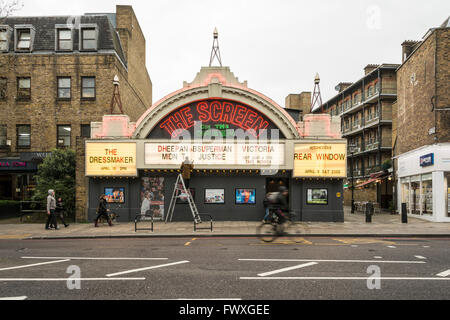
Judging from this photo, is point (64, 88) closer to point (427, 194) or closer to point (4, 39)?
point (4, 39)

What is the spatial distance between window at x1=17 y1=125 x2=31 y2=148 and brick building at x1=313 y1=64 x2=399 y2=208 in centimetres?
3021

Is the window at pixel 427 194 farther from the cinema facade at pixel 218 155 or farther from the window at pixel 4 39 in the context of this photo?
the window at pixel 4 39

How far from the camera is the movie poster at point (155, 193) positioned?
825 inches

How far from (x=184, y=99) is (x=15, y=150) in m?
15.3

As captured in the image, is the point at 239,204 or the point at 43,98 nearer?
the point at 239,204

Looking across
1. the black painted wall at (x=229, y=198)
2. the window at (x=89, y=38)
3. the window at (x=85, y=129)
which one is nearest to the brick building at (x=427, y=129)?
the black painted wall at (x=229, y=198)

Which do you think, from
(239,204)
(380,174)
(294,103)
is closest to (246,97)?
(239,204)

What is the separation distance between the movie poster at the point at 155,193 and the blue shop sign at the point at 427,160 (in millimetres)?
16265

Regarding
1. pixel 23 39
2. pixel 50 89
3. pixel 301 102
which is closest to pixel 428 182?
pixel 301 102

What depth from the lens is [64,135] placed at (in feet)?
87.5

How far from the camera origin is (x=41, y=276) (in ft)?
25.2

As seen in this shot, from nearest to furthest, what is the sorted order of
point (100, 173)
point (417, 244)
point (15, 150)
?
point (417, 244) → point (100, 173) → point (15, 150)

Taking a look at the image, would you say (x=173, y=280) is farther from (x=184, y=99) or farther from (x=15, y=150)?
(x=15, y=150)

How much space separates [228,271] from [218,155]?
12726 millimetres
